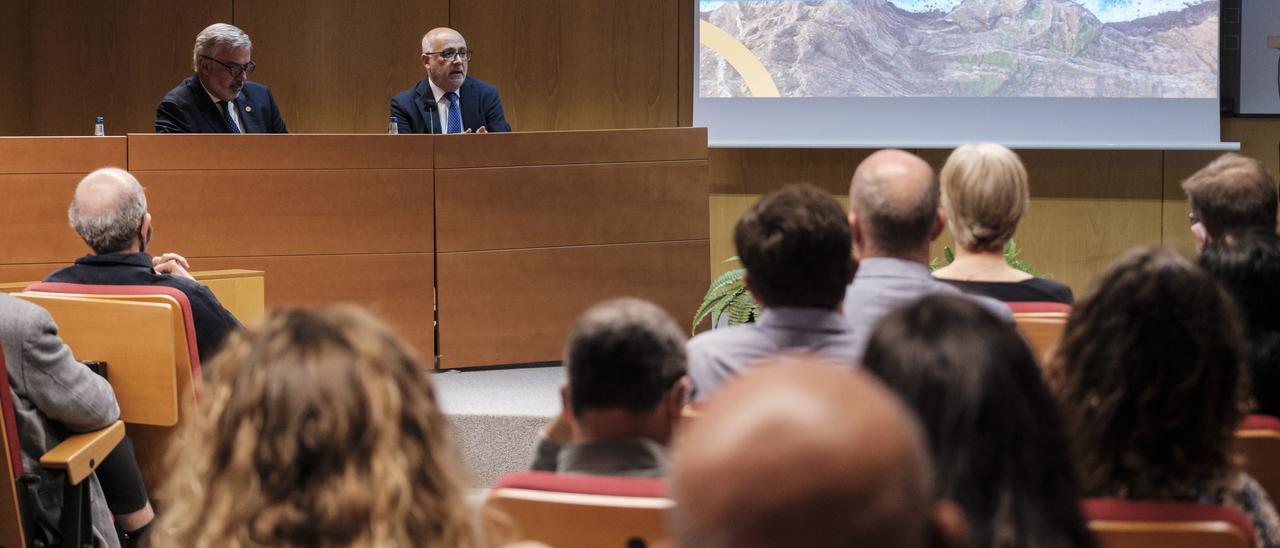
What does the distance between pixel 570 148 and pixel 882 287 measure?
3.31 m

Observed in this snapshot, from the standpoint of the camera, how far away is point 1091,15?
713 cm

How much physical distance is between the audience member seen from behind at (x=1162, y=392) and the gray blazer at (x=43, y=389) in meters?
2.32

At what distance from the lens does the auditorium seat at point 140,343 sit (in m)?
3.45

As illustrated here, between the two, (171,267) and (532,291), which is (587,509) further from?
(532,291)

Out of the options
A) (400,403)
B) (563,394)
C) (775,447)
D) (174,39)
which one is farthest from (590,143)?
(775,447)

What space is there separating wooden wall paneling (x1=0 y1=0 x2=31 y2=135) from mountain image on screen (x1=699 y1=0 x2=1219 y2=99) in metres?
4.22

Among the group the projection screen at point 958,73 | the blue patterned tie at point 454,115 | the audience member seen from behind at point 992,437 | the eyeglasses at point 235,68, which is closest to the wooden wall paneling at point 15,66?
the eyeglasses at point 235,68

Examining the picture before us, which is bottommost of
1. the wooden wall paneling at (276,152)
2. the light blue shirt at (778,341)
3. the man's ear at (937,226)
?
the light blue shirt at (778,341)

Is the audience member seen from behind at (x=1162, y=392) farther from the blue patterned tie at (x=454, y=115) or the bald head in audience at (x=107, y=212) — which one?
the blue patterned tie at (x=454, y=115)

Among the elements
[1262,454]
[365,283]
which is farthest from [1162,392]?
[365,283]

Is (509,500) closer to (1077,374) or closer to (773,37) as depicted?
(1077,374)

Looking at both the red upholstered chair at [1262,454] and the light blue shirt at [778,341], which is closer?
the red upholstered chair at [1262,454]

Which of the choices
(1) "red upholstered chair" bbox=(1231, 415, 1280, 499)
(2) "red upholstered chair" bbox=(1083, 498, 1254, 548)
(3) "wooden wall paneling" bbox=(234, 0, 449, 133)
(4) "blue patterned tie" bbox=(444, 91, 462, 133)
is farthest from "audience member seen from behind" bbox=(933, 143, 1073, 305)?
(3) "wooden wall paneling" bbox=(234, 0, 449, 133)

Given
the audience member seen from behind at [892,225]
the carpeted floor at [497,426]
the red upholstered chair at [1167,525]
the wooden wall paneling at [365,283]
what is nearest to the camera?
the red upholstered chair at [1167,525]
